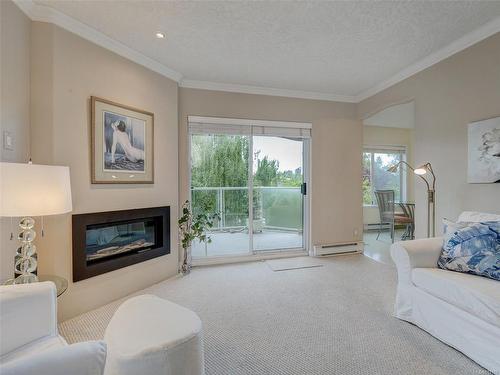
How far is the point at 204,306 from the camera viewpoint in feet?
8.34

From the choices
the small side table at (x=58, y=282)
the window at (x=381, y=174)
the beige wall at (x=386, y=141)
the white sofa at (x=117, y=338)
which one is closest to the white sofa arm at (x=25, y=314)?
the white sofa at (x=117, y=338)

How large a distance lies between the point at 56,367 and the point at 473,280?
2352 millimetres

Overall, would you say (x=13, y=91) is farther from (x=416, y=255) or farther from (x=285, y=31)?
(x=416, y=255)

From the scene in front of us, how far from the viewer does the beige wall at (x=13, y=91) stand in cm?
188

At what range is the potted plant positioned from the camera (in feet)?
11.3

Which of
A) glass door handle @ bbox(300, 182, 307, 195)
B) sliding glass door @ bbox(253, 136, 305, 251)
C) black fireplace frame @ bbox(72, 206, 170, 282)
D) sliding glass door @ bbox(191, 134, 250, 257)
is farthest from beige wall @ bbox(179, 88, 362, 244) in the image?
black fireplace frame @ bbox(72, 206, 170, 282)

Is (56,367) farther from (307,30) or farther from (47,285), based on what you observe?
(307,30)

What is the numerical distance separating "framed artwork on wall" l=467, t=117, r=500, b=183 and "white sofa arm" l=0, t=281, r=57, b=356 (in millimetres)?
3441

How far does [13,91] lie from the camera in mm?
1994

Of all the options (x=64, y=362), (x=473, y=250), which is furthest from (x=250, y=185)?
(x=64, y=362)

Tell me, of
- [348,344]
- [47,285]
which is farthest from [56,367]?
[348,344]

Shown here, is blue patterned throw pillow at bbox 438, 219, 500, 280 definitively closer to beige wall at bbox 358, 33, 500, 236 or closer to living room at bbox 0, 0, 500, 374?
living room at bbox 0, 0, 500, 374

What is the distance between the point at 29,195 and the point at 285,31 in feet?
7.85

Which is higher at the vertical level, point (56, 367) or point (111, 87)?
point (111, 87)
